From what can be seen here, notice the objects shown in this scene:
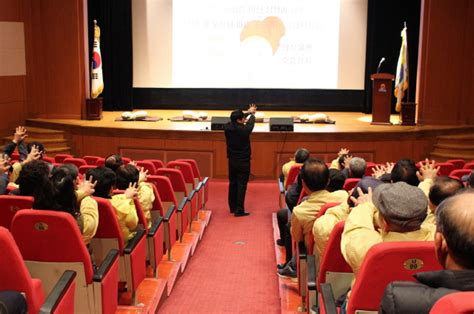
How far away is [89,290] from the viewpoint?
10.3 feet

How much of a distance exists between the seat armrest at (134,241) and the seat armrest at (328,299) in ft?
4.50

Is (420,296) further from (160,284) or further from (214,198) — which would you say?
(214,198)

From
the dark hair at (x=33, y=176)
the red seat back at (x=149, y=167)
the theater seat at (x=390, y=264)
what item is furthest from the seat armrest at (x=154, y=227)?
the theater seat at (x=390, y=264)

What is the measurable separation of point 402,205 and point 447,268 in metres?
0.70

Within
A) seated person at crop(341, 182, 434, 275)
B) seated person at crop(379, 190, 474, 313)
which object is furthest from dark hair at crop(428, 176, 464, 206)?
seated person at crop(379, 190, 474, 313)

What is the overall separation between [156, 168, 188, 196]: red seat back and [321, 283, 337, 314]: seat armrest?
3.09 metres

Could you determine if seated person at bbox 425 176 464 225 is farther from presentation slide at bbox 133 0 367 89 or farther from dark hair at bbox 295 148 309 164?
presentation slide at bbox 133 0 367 89

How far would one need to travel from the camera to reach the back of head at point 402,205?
85.9 inches

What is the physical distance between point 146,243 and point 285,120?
545 cm

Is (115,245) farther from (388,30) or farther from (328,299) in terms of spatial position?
(388,30)

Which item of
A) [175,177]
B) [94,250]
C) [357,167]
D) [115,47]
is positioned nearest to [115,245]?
[94,250]

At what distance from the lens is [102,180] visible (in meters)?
3.80

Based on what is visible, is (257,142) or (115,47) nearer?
(257,142)

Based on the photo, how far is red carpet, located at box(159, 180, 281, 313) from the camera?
13.7ft
